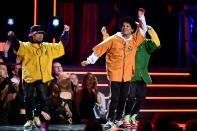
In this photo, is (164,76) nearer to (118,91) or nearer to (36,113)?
(118,91)

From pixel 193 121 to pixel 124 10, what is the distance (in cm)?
789

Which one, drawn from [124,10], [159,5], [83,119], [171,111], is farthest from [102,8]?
[83,119]

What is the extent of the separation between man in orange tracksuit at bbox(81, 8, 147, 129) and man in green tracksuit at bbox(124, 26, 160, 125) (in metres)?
0.33

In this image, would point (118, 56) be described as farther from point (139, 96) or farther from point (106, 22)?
point (106, 22)

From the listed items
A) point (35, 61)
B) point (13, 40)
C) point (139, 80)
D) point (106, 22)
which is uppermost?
point (106, 22)

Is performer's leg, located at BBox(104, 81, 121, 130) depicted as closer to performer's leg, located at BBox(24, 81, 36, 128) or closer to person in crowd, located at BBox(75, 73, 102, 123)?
person in crowd, located at BBox(75, 73, 102, 123)

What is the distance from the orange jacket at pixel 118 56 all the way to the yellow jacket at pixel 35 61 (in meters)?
0.75

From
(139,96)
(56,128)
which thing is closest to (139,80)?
(139,96)

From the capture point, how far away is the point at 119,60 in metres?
6.68

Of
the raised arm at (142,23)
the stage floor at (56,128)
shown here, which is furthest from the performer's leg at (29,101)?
the raised arm at (142,23)

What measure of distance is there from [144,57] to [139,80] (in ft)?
1.35

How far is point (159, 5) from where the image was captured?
1130cm

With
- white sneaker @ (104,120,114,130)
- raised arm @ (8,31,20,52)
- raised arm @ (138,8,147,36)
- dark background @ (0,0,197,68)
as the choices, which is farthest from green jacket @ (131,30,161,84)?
dark background @ (0,0,197,68)

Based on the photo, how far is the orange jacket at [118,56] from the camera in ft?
21.9
